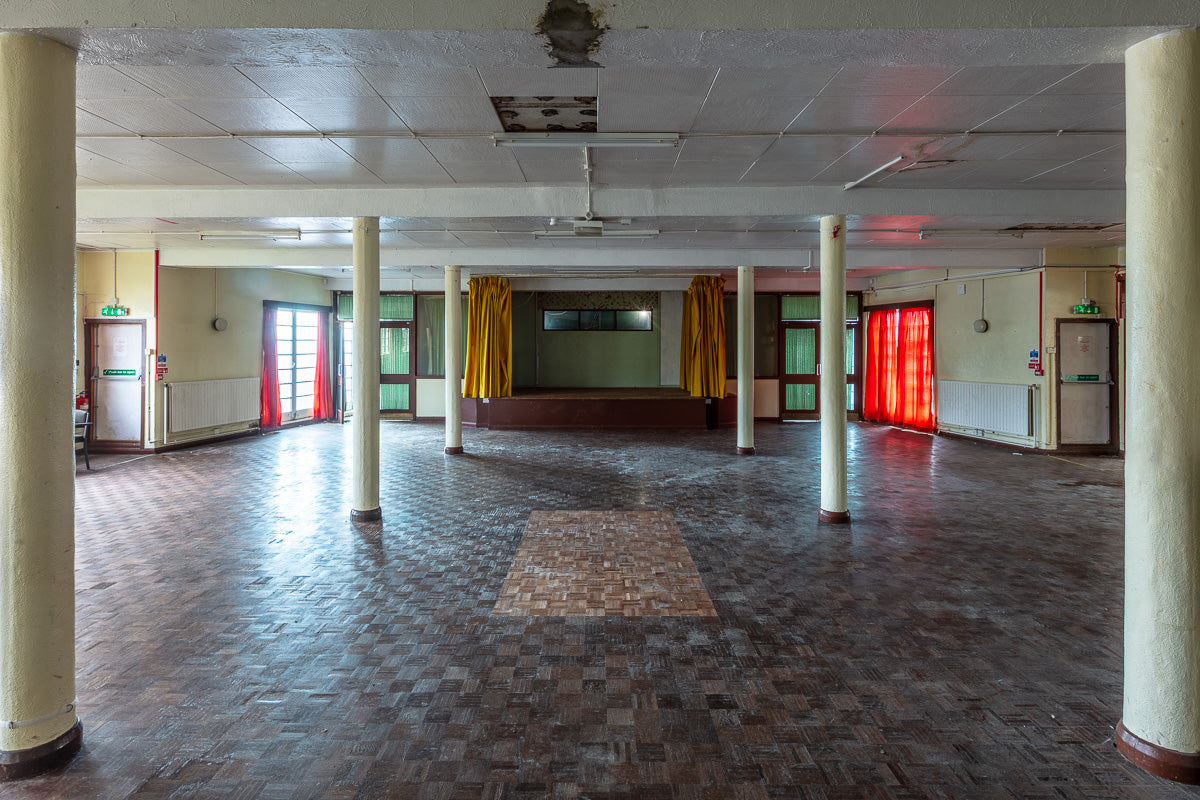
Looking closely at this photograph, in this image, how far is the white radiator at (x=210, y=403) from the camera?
33.8 feet

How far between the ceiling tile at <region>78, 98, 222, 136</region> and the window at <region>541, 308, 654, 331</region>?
A: 11009mm

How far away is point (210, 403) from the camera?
1098cm

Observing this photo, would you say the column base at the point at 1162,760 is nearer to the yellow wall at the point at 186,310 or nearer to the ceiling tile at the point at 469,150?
the ceiling tile at the point at 469,150

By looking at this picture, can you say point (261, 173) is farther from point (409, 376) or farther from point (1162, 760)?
point (409, 376)

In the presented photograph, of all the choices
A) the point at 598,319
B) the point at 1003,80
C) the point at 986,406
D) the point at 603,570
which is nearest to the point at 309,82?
the point at 603,570

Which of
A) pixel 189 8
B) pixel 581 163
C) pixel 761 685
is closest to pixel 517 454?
pixel 581 163

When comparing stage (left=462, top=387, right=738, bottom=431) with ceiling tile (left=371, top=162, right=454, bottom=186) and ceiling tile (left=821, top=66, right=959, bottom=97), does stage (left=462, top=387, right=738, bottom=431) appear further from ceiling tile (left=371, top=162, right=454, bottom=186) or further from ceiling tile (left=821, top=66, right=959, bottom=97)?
ceiling tile (left=821, top=66, right=959, bottom=97)

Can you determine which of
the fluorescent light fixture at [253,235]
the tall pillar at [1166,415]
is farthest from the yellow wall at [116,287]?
the tall pillar at [1166,415]

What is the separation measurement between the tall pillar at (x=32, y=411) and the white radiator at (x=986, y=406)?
11306 millimetres

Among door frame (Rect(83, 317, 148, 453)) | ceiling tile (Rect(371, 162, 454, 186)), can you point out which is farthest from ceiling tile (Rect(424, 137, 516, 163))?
door frame (Rect(83, 317, 148, 453))

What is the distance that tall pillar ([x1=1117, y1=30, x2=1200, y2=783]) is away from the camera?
2.48 meters

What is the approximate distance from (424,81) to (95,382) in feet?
30.2

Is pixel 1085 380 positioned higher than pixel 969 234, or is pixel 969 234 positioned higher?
pixel 969 234

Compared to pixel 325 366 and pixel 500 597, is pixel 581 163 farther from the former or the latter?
pixel 325 366
